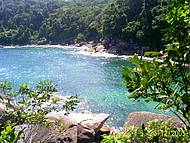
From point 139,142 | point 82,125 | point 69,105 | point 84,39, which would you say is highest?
point 139,142

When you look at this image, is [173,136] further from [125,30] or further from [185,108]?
[125,30]

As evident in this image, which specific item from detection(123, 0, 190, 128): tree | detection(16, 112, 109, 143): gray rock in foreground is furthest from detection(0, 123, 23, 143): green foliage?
detection(16, 112, 109, 143): gray rock in foreground

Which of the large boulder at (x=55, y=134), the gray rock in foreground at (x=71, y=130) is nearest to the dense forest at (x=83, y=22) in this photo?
the gray rock in foreground at (x=71, y=130)

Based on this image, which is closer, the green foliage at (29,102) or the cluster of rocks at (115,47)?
the green foliage at (29,102)

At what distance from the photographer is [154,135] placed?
9.82 ft

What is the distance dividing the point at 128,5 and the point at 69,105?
179 ft

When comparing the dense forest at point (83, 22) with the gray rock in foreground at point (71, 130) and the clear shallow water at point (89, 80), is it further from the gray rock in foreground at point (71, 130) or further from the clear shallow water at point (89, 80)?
the gray rock in foreground at point (71, 130)

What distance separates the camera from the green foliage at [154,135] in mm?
2741

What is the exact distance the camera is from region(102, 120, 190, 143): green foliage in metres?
2.74

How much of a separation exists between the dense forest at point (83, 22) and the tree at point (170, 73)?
2756 cm

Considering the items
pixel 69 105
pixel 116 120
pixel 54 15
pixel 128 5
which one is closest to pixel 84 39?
pixel 128 5

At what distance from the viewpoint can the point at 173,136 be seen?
116 inches

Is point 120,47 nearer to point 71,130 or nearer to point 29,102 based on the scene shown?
point 71,130

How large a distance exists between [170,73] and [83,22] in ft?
250
